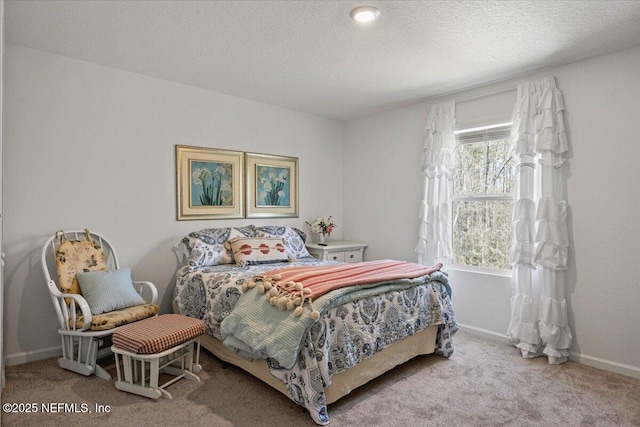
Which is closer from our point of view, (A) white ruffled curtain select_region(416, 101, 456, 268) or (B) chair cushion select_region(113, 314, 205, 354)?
(B) chair cushion select_region(113, 314, 205, 354)

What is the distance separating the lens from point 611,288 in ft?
9.55

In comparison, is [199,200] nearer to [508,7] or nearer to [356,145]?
[356,145]

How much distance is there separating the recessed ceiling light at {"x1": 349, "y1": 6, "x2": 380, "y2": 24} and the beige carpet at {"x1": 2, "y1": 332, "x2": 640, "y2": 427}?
247 centimetres

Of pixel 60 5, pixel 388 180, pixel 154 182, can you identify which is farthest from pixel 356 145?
pixel 60 5

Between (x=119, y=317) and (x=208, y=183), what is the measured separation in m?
1.65

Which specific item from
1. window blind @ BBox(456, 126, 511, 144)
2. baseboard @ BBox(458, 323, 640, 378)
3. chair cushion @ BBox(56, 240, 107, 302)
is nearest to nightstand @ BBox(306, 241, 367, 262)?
window blind @ BBox(456, 126, 511, 144)

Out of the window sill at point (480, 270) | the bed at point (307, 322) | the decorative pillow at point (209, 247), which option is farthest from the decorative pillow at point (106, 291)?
the window sill at point (480, 270)

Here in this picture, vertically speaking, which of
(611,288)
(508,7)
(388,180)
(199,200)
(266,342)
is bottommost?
(266,342)

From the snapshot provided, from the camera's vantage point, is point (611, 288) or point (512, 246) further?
point (512, 246)

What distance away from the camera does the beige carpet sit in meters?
2.20

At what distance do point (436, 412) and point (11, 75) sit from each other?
3843mm

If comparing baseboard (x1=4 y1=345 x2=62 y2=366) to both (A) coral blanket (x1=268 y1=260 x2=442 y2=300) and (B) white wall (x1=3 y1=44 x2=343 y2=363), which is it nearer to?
(B) white wall (x1=3 y1=44 x2=343 y2=363)

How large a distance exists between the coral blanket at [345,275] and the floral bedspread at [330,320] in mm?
120

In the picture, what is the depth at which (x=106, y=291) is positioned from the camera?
2795mm
